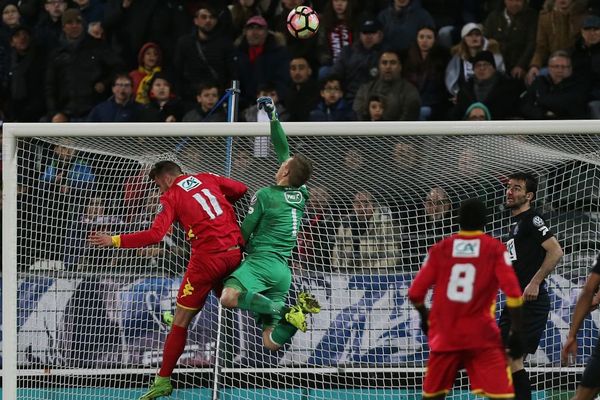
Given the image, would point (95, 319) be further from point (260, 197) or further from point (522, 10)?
point (522, 10)

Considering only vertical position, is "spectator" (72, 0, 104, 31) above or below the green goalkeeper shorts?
above

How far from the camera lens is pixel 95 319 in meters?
10.6

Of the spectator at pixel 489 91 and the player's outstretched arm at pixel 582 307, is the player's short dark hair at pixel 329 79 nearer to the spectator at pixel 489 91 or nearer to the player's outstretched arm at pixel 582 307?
the spectator at pixel 489 91

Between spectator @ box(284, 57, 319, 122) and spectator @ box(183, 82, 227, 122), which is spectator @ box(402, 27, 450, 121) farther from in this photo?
spectator @ box(183, 82, 227, 122)

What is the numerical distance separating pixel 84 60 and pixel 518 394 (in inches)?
256

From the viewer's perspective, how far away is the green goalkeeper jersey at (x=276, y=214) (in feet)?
31.2

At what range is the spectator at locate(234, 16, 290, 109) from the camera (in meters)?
13.6

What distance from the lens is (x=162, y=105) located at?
43.5ft

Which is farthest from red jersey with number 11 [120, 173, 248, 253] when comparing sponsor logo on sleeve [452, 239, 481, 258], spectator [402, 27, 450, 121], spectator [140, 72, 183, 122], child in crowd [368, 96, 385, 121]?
spectator [402, 27, 450, 121]

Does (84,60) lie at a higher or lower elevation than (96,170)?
higher

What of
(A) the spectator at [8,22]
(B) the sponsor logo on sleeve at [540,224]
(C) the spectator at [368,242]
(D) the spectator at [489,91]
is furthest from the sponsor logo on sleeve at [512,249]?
(A) the spectator at [8,22]

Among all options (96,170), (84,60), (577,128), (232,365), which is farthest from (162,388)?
(84,60)

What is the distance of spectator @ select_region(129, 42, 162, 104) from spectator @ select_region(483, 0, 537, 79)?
3.31 metres

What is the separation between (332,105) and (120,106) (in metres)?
2.07
